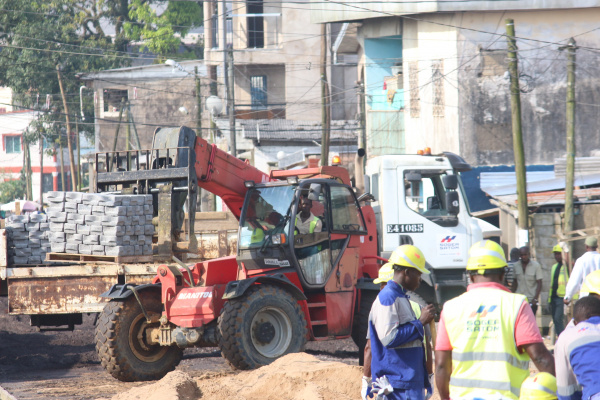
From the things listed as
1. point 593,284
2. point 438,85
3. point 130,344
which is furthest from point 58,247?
point 438,85

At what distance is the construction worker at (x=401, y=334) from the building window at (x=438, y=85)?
22672 mm

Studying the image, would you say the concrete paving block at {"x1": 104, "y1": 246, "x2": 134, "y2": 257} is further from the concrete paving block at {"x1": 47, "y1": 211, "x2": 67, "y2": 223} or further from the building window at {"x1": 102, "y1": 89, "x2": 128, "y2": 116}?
the building window at {"x1": 102, "y1": 89, "x2": 128, "y2": 116}

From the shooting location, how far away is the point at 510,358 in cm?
454

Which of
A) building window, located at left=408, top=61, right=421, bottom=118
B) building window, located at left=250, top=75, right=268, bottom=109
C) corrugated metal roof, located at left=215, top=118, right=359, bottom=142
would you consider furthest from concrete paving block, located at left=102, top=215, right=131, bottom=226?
building window, located at left=250, top=75, right=268, bottom=109

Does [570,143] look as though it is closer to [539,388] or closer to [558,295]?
[558,295]

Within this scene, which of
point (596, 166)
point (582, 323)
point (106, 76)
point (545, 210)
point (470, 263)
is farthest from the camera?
point (106, 76)

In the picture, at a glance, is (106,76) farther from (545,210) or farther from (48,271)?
(48,271)

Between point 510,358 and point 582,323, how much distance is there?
1.46ft

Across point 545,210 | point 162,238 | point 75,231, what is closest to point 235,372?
point 162,238

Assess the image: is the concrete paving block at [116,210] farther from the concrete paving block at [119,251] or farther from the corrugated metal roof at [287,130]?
the corrugated metal roof at [287,130]

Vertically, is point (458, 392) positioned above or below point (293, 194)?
below

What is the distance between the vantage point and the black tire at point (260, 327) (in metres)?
10.1

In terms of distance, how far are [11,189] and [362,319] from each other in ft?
185

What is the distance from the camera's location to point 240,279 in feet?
36.3
